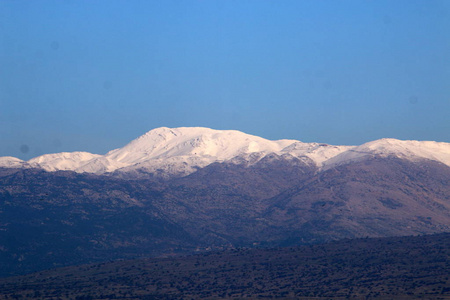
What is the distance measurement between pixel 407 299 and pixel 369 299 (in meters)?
9.66

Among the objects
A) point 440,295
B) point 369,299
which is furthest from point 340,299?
point 440,295

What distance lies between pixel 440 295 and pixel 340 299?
83.7 ft

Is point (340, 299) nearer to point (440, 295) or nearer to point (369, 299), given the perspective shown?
point (369, 299)

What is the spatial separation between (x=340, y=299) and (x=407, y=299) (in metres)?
17.5

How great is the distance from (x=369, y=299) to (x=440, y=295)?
17.9 metres

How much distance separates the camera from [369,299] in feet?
644

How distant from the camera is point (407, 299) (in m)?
193

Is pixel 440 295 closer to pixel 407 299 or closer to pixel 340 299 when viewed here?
pixel 407 299

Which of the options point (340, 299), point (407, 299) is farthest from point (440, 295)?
point (340, 299)

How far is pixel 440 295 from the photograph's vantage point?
634ft
